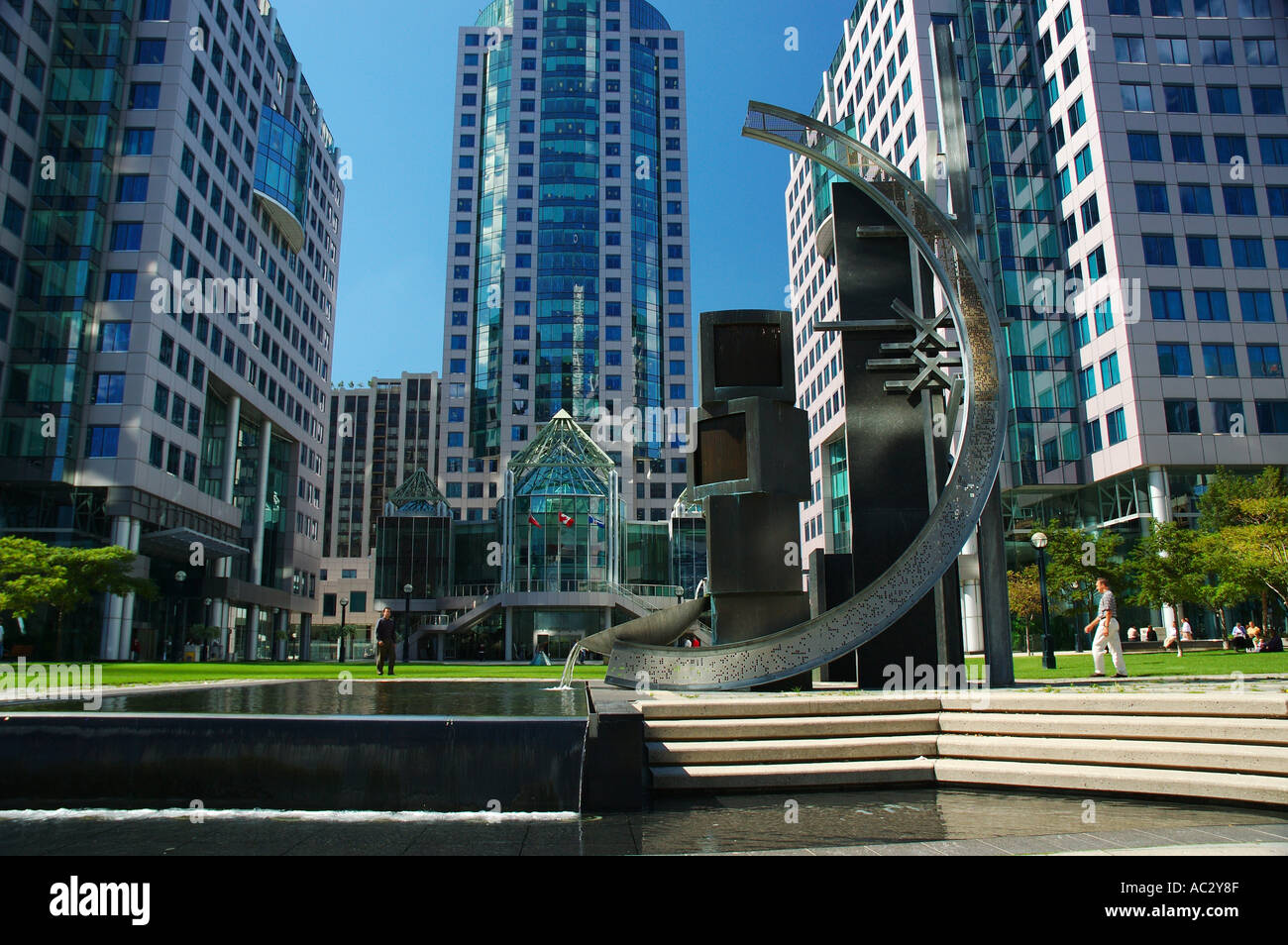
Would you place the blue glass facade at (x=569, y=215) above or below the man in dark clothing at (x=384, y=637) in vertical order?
above

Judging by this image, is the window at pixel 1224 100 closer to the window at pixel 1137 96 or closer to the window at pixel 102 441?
the window at pixel 1137 96

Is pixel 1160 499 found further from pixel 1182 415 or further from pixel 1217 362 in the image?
pixel 1217 362

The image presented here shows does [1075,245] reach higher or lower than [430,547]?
higher

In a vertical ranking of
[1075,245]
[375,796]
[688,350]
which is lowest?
[375,796]

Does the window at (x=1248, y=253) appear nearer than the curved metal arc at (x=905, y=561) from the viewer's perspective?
No

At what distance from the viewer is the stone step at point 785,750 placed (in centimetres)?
892

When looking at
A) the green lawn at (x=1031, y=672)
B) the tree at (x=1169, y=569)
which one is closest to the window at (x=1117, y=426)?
the tree at (x=1169, y=569)

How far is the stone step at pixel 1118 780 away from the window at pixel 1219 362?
1832 inches

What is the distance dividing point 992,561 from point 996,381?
2762mm

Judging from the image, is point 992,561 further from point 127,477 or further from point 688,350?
point 688,350
